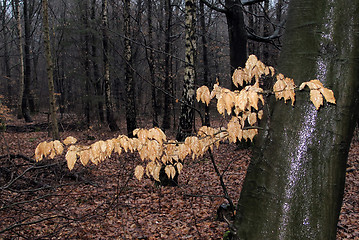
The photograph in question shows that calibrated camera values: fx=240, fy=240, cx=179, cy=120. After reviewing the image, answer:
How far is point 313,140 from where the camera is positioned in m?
1.32

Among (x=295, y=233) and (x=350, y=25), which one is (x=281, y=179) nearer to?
(x=295, y=233)

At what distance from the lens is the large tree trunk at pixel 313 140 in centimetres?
131

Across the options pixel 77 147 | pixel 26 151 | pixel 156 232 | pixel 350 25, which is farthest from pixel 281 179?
pixel 26 151

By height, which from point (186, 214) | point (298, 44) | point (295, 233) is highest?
point (298, 44)

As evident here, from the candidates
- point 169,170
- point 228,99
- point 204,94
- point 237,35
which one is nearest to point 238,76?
point 204,94

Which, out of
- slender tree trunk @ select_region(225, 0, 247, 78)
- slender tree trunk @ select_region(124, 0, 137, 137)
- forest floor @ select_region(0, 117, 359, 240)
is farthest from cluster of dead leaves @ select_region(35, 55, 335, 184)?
slender tree trunk @ select_region(124, 0, 137, 137)

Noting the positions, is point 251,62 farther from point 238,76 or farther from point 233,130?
point 233,130

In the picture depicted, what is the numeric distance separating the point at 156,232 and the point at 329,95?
4191mm

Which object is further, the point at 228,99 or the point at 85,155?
the point at 85,155

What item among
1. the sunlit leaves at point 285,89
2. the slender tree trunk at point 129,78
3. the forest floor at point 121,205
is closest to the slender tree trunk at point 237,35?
the forest floor at point 121,205

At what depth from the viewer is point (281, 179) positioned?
1.36 m

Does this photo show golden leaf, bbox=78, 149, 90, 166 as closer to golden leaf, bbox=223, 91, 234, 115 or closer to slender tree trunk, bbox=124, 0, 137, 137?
golden leaf, bbox=223, 91, 234, 115

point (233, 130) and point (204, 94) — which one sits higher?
point (204, 94)

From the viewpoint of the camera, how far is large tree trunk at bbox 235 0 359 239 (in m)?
1.31
